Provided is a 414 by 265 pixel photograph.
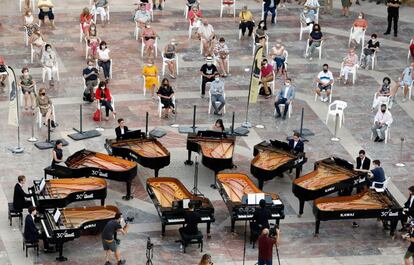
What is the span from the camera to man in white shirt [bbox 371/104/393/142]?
34.9m

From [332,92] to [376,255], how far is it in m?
11.4

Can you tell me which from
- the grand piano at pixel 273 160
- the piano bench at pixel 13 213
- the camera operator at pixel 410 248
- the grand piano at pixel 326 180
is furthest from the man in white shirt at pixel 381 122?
the piano bench at pixel 13 213

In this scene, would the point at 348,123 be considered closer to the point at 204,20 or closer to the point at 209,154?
the point at 209,154

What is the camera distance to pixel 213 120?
3600cm

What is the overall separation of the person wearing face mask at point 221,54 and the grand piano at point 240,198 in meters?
10.2

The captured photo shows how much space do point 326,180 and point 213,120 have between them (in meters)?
6.58

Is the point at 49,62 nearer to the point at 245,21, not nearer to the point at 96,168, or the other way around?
the point at 245,21

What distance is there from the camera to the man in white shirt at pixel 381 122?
34.9 meters

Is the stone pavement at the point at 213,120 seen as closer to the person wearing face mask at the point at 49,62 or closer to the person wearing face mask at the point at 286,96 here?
the person wearing face mask at the point at 286,96

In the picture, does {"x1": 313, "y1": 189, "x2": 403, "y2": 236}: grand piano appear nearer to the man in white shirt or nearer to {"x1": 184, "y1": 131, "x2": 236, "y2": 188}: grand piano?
{"x1": 184, "y1": 131, "x2": 236, "y2": 188}: grand piano

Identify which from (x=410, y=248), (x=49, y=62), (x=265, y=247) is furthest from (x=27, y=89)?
(x=410, y=248)

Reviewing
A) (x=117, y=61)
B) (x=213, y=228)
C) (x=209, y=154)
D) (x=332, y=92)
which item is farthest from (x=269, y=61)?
(x=213, y=228)

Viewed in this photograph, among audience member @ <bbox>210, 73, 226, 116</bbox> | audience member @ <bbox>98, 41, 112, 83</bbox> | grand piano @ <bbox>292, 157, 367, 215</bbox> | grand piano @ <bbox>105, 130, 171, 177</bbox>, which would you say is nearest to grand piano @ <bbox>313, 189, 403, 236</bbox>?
grand piano @ <bbox>292, 157, 367, 215</bbox>

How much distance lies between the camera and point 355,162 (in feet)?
109
